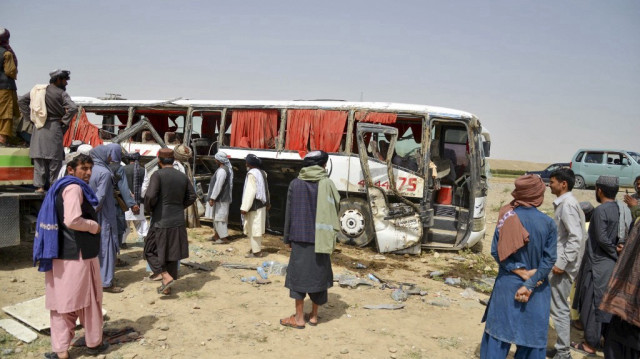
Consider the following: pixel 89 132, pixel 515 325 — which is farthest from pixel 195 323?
pixel 89 132

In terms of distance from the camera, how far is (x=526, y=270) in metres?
2.95

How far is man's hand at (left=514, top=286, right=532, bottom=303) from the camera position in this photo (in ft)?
9.52

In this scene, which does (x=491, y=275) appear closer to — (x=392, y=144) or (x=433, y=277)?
(x=433, y=277)

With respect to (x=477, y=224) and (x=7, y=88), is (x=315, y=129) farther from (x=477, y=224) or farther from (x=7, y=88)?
(x=7, y=88)

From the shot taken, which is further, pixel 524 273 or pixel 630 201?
Answer: pixel 630 201

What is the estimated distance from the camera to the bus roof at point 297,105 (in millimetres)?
7758

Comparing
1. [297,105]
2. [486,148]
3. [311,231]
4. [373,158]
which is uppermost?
[297,105]

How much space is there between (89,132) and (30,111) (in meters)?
5.08

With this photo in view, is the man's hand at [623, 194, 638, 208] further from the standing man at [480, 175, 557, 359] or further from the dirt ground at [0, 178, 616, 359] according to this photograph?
the standing man at [480, 175, 557, 359]

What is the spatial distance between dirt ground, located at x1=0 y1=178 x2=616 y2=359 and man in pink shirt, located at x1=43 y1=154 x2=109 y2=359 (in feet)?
1.17

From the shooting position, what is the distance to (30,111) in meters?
5.92

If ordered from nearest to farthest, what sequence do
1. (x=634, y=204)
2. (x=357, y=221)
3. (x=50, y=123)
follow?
(x=634, y=204)
(x=50, y=123)
(x=357, y=221)

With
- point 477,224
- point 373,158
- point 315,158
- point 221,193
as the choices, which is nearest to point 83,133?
point 221,193

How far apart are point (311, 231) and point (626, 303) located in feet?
8.70
